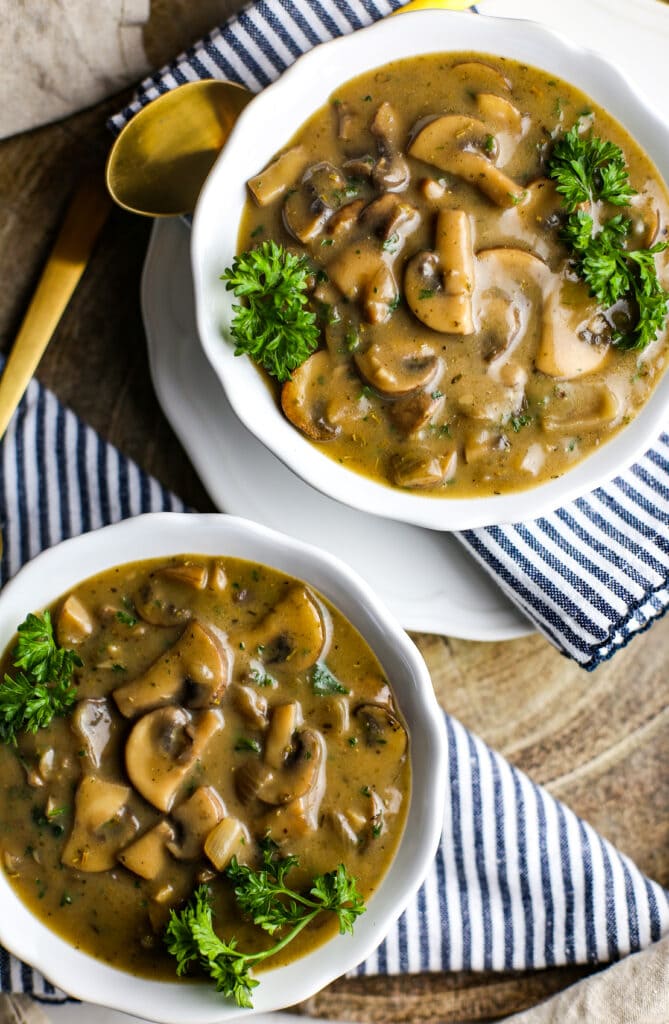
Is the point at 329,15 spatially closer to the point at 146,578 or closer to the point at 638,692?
the point at 146,578

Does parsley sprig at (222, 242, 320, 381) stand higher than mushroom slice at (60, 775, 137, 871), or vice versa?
parsley sprig at (222, 242, 320, 381)

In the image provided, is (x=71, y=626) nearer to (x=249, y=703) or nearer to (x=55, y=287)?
(x=249, y=703)

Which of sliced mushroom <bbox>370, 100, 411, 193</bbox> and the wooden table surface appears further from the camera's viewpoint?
the wooden table surface

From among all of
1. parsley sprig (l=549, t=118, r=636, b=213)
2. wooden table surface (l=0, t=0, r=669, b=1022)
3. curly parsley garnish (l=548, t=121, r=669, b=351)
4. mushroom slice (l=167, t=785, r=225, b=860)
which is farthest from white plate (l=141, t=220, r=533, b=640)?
parsley sprig (l=549, t=118, r=636, b=213)

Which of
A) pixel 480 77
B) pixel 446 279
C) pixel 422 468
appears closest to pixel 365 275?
pixel 446 279

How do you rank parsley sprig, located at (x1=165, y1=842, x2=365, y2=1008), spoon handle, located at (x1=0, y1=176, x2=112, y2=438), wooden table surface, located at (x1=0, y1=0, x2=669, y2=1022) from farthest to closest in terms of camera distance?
wooden table surface, located at (x1=0, y1=0, x2=669, y2=1022) < spoon handle, located at (x1=0, y1=176, x2=112, y2=438) < parsley sprig, located at (x1=165, y1=842, x2=365, y2=1008)

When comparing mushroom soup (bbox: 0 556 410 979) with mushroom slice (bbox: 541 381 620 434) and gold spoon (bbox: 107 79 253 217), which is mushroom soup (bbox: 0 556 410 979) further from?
gold spoon (bbox: 107 79 253 217)

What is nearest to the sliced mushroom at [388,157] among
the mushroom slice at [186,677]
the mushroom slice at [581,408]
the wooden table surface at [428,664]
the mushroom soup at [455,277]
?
the mushroom soup at [455,277]
